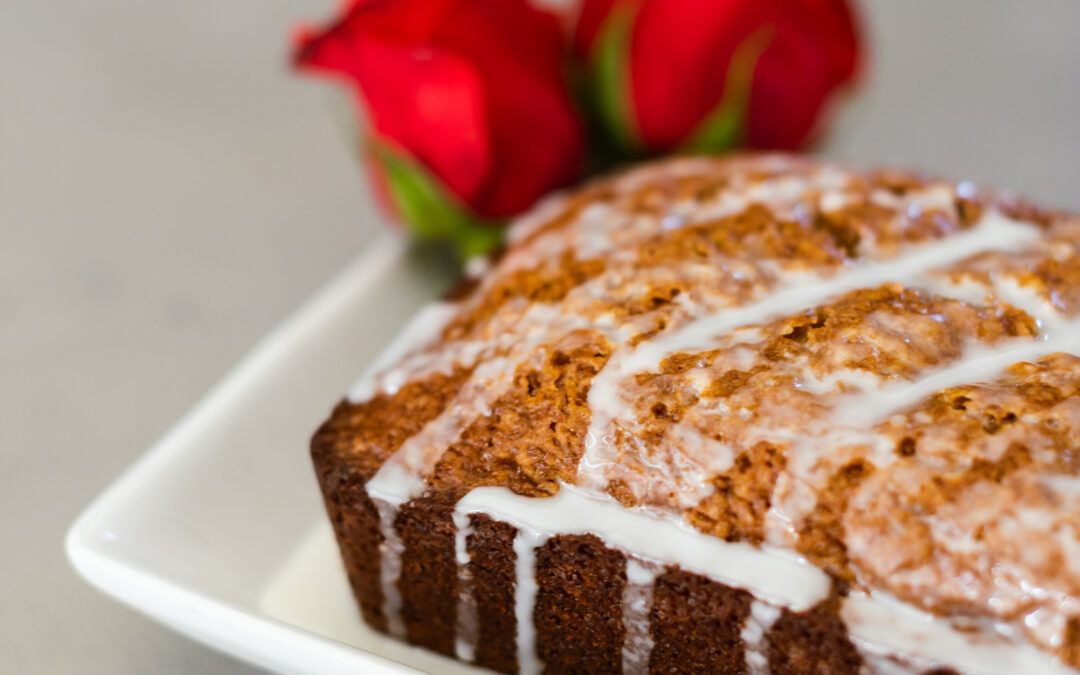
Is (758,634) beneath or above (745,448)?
beneath

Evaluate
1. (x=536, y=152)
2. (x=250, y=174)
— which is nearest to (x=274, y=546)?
(x=536, y=152)

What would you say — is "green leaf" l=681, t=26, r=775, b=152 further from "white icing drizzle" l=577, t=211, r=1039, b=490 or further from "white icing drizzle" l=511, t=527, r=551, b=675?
"white icing drizzle" l=511, t=527, r=551, b=675

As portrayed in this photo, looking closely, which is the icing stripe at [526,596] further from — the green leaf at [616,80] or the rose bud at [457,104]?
the green leaf at [616,80]

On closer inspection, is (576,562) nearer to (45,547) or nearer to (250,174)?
(45,547)

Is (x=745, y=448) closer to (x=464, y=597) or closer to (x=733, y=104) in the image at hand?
(x=464, y=597)

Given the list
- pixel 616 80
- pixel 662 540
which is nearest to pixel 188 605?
pixel 662 540

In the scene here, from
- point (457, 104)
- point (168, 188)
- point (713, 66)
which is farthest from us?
point (168, 188)
